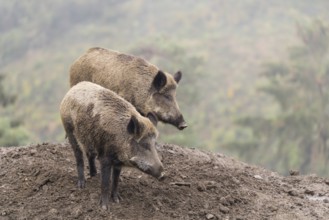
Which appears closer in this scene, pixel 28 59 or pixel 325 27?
pixel 325 27

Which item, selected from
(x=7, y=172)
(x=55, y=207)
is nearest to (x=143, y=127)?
(x=55, y=207)

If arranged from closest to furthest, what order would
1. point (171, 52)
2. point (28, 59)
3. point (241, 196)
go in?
point (241, 196), point (171, 52), point (28, 59)

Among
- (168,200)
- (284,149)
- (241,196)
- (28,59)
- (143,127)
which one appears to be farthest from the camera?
(28,59)

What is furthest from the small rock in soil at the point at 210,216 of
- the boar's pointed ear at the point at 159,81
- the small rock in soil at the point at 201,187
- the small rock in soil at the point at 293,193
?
the boar's pointed ear at the point at 159,81


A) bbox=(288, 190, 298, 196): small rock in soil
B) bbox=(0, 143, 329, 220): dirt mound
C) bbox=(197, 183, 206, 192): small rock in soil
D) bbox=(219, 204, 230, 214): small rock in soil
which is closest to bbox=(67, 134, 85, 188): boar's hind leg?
bbox=(0, 143, 329, 220): dirt mound

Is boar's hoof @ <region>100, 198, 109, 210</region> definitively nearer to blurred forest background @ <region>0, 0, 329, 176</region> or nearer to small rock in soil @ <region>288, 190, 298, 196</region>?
small rock in soil @ <region>288, 190, 298, 196</region>

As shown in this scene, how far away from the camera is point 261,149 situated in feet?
94.3

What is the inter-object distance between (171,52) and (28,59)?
2288cm

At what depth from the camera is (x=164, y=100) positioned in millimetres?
8141

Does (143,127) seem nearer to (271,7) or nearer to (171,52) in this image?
(171,52)

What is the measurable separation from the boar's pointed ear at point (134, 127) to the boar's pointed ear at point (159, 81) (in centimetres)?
205

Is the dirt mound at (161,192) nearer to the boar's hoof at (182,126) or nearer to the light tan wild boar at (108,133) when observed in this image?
the light tan wild boar at (108,133)

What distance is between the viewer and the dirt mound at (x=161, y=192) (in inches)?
246

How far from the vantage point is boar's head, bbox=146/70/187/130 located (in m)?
8.01
